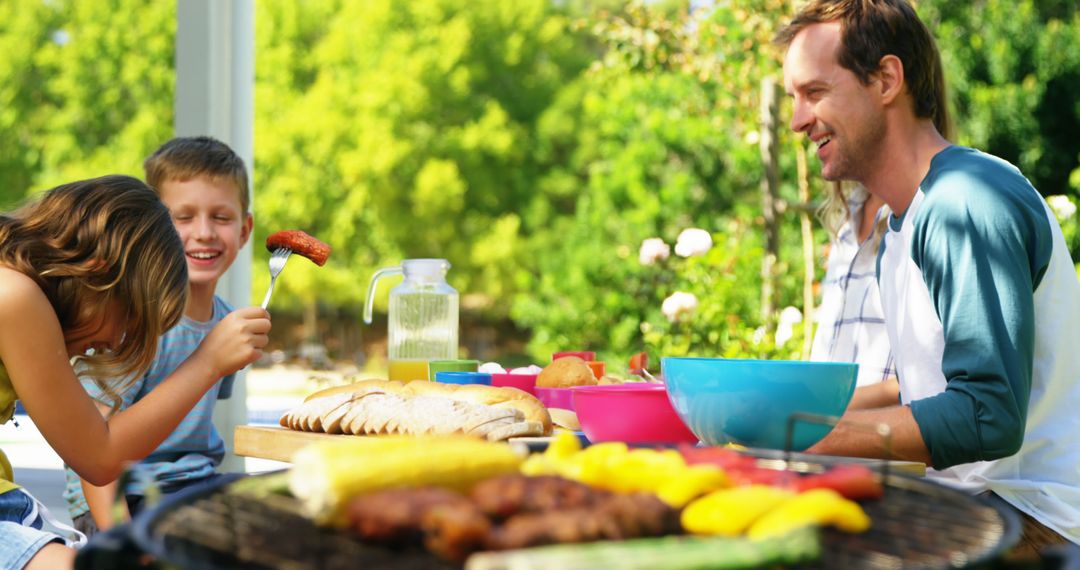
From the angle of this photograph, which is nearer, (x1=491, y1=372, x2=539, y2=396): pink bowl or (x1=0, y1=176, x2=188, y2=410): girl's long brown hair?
(x1=0, y1=176, x2=188, y2=410): girl's long brown hair

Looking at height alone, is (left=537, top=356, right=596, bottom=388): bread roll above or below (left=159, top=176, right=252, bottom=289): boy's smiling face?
below

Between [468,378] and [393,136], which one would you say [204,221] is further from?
[393,136]

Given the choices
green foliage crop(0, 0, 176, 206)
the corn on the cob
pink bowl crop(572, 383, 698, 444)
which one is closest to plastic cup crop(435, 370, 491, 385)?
pink bowl crop(572, 383, 698, 444)

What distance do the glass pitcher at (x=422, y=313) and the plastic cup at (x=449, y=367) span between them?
344 mm

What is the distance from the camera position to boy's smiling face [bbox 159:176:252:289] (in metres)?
2.63

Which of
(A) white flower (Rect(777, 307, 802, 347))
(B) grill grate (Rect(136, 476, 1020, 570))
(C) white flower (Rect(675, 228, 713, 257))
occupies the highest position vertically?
(C) white flower (Rect(675, 228, 713, 257))

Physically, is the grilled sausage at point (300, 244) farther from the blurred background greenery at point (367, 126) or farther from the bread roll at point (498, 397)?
the blurred background greenery at point (367, 126)

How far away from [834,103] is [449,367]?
0.88m

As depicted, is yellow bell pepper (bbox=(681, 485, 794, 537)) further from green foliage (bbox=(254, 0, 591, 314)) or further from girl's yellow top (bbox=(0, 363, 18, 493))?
green foliage (bbox=(254, 0, 591, 314))

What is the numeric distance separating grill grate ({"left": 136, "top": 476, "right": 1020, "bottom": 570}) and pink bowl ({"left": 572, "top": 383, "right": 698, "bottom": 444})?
0.65 meters

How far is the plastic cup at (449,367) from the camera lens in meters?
2.19

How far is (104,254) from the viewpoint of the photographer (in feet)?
6.20

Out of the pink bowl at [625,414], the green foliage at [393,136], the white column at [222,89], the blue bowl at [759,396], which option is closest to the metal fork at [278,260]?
the pink bowl at [625,414]

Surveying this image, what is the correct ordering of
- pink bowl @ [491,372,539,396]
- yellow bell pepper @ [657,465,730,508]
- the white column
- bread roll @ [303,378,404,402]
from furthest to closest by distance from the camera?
the white column → pink bowl @ [491,372,539,396] → bread roll @ [303,378,404,402] → yellow bell pepper @ [657,465,730,508]
